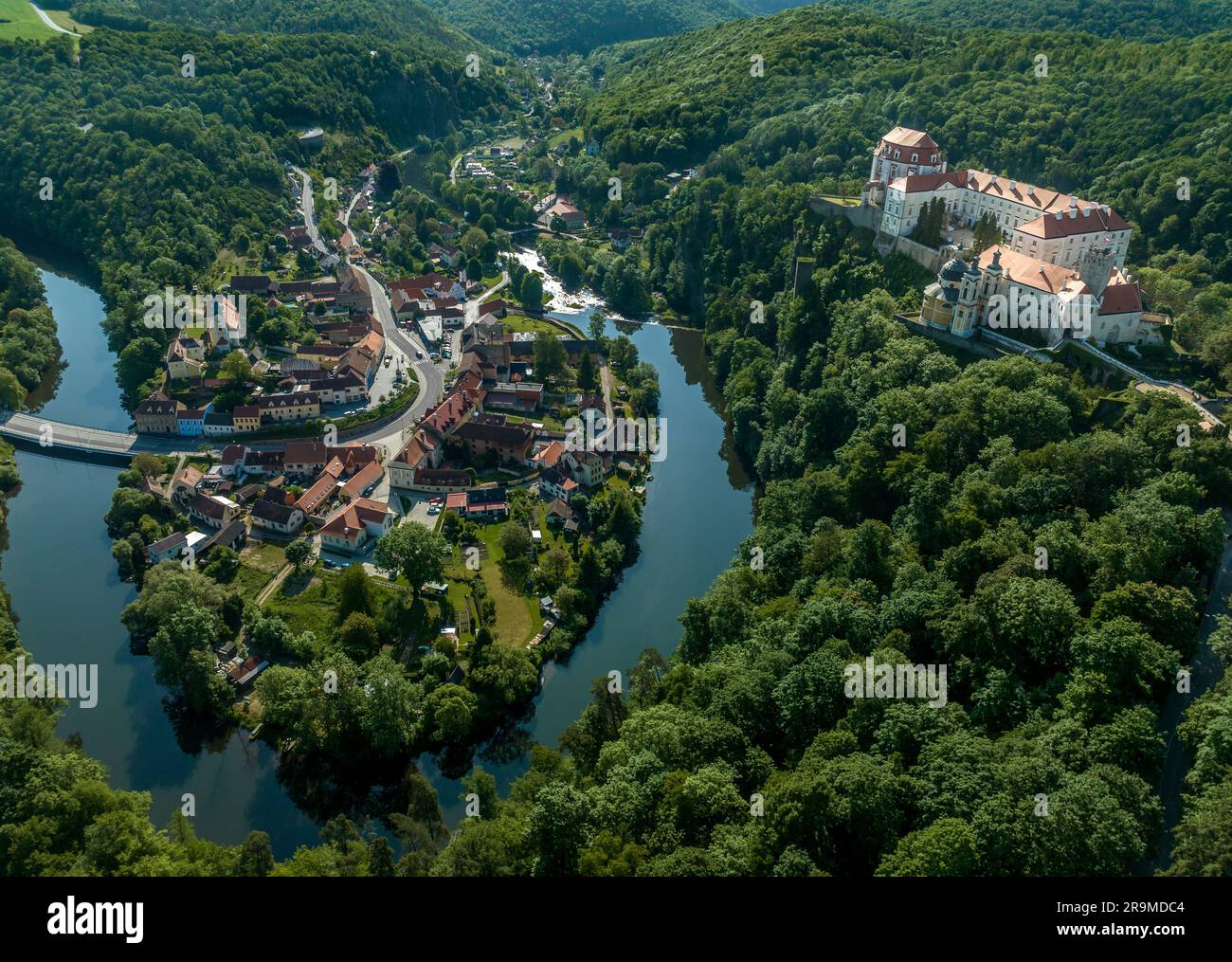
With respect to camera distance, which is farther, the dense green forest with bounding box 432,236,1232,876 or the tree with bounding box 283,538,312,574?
Result: the tree with bounding box 283,538,312,574

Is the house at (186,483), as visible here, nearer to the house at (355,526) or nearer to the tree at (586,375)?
the house at (355,526)

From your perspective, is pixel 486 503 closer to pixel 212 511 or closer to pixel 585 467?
pixel 585 467

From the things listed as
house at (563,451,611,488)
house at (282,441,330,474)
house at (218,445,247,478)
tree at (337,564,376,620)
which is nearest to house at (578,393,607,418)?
house at (563,451,611,488)

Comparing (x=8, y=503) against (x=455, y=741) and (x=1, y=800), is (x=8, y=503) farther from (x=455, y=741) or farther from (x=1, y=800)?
(x=455, y=741)

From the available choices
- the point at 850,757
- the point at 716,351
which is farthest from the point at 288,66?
the point at 850,757

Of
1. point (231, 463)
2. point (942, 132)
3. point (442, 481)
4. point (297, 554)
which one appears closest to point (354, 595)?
point (297, 554)

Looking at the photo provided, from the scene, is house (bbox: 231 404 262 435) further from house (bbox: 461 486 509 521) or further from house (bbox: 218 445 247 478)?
house (bbox: 461 486 509 521)

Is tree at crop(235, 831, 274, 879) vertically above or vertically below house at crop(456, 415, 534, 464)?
below

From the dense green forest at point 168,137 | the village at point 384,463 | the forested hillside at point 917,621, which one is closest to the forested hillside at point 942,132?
the forested hillside at point 917,621
